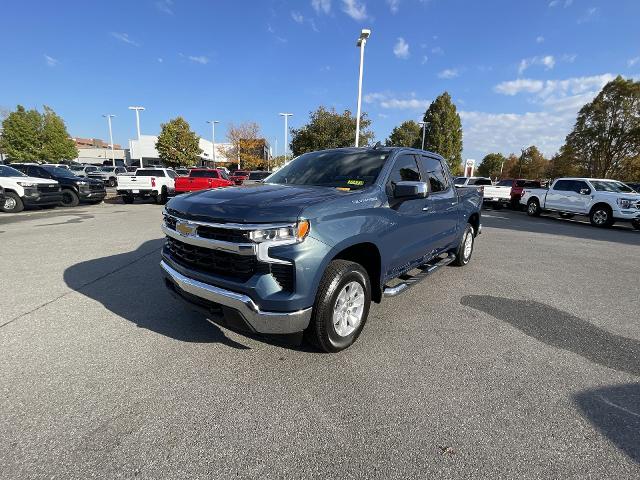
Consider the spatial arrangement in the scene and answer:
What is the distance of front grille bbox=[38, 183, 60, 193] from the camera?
41.9 ft

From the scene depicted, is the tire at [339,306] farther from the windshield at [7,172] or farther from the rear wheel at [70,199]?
the rear wheel at [70,199]

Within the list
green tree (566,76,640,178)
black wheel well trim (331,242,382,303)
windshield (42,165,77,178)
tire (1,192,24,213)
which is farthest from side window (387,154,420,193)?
green tree (566,76,640,178)

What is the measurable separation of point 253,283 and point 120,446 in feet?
4.12

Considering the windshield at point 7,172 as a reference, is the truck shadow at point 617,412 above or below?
below

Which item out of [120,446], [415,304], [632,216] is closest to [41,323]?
[120,446]

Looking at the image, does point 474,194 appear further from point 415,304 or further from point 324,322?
point 324,322

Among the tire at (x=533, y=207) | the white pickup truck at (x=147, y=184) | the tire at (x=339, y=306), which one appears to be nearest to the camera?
the tire at (x=339, y=306)

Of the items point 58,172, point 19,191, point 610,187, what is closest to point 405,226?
point 19,191

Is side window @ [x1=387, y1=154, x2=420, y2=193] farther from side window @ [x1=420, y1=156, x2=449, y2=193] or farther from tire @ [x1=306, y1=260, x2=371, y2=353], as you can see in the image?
tire @ [x1=306, y1=260, x2=371, y2=353]

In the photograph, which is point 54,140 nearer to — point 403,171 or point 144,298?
point 144,298

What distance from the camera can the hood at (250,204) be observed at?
257 cm

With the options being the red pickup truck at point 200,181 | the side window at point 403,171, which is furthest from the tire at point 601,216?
the red pickup truck at point 200,181

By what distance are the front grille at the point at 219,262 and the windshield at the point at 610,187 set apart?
16.7m

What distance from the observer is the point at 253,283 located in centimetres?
256
